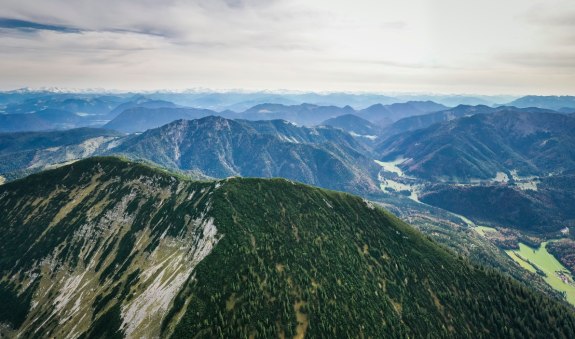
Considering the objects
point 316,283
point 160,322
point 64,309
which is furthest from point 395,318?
point 64,309

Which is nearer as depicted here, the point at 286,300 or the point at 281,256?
the point at 286,300

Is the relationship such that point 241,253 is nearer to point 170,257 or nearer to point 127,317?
point 170,257

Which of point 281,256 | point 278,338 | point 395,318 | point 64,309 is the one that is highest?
point 281,256

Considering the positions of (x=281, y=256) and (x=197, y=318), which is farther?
(x=281, y=256)

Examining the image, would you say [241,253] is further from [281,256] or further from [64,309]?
[64,309]

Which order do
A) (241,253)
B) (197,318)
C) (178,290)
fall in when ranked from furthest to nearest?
1. (241,253)
2. (178,290)
3. (197,318)

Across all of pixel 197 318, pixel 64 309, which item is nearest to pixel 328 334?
pixel 197 318

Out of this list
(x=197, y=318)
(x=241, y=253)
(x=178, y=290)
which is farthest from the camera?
(x=241, y=253)

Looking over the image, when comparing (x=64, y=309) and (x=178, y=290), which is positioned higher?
(x=178, y=290)

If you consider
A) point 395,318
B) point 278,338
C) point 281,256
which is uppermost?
point 281,256
